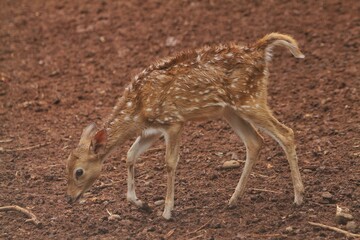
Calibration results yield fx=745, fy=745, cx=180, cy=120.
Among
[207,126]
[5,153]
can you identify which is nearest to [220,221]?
[207,126]

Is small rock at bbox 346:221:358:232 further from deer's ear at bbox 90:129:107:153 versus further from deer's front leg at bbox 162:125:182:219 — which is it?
deer's ear at bbox 90:129:107:153

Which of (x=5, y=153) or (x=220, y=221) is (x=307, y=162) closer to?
(x=220, y=221)

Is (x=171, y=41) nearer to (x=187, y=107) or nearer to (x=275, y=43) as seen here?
(x=275, y=43)

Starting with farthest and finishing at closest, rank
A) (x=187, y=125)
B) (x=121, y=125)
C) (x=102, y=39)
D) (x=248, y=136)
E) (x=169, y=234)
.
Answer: (x=102, y=39)
(x=187, y=125)
(x=248, y=136)
(x=121, y=125)
(x=169, y=234)

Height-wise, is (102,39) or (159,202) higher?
→ (159,202)

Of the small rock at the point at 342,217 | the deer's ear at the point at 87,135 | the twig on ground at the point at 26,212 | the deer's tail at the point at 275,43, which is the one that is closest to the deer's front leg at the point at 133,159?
the deer's ear at the point at 87,135

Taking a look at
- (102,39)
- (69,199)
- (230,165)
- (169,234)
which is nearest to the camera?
(169,234)

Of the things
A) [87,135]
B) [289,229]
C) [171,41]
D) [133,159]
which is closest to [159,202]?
[133,159]

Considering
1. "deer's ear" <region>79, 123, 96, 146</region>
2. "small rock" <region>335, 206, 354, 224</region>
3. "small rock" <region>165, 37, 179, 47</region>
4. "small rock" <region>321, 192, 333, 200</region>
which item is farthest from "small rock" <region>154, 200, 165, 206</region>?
"small rock" <region>165, 37, 179, 47</region>
